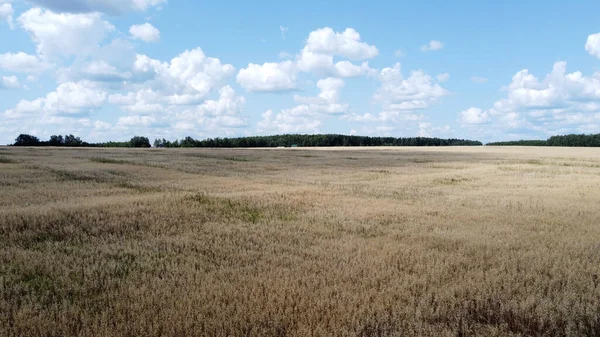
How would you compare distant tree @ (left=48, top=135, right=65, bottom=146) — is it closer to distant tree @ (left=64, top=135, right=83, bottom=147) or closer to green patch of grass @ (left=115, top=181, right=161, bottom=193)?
distant tree @ (left=64, top=135, right=83, bottom=147)

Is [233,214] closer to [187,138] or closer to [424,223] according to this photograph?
[424,223]

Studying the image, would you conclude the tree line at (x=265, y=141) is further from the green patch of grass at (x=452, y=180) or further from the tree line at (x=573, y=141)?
the green patch of grass at (x=452, y=180)

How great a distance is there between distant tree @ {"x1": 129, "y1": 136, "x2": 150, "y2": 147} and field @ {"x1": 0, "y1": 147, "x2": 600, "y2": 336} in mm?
130304

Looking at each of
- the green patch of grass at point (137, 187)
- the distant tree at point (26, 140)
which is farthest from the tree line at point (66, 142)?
the green patch of grass at point (137, 187)

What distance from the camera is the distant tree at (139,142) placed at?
5664 inches

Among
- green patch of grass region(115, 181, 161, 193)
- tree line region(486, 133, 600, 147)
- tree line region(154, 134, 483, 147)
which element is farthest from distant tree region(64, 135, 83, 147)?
tree line region(486, 133, 600, 147)

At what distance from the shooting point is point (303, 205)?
18.0 m

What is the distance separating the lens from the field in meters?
6.94

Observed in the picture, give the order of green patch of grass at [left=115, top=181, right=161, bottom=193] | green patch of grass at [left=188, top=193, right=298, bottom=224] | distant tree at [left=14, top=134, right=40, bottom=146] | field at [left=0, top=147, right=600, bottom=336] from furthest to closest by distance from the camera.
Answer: distant tree at [left=14, top=134, right=40, bottom=146] < green patch of grass at [left=115, top=181, right=161, bottom=193] < green patch of grass at [left=188, top=193, right=298, bottom=224] < field at [left=0, top=147, right=600, bottom=336]

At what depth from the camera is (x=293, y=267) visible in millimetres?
9531

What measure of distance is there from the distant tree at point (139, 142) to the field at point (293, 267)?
428 ft

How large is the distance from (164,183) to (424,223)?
15992 mm

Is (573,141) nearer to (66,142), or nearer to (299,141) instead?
(299,141)

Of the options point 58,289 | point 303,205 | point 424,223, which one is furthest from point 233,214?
point 58,289
